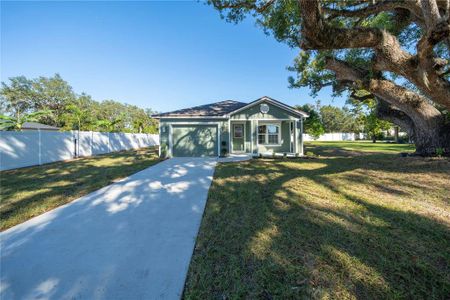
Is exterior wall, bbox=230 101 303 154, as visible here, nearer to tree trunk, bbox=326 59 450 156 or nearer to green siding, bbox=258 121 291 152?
green siding, bbox=258 121 291 152

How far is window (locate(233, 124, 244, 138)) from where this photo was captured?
605 inches

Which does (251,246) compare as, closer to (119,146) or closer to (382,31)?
(382,31)

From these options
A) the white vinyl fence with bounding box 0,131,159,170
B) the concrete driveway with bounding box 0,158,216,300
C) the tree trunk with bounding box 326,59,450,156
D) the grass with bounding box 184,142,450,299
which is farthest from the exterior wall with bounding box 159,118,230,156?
the concrete driveway with bounding box 0,158,216,300

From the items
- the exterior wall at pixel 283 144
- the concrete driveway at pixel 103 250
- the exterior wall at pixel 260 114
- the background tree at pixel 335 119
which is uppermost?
the background tree at pixel 335 119

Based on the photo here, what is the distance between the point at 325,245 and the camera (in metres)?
2.85

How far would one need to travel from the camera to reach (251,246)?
2.89 metres

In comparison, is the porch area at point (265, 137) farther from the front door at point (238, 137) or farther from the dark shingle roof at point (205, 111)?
the dark shingle roof at point (205, 111)

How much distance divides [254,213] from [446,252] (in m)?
2.80

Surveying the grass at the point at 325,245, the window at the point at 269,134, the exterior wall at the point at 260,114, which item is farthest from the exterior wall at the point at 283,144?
the grass at the point at 325,245

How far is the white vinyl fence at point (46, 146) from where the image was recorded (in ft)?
30.6

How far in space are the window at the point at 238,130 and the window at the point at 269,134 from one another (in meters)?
1.38

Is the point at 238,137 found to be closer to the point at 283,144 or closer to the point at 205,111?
the point at 205,111

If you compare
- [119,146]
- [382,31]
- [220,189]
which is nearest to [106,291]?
[220,189]

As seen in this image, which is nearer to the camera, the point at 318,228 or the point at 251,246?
the point at 251,246
